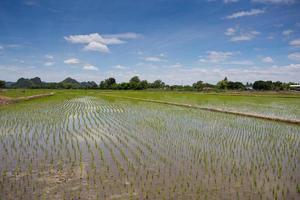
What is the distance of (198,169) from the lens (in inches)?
215

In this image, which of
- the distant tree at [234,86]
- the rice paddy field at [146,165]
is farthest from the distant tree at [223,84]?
the rice paddy field at [146,165]

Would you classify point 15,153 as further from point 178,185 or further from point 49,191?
point 178,185

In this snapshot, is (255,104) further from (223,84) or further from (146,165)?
(223,84)

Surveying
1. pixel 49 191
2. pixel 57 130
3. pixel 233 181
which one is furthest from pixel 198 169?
pixel 57 130

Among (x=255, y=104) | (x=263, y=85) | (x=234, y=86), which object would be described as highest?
(x=263, y=85)

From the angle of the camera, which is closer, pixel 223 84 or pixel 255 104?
pixel 255 104

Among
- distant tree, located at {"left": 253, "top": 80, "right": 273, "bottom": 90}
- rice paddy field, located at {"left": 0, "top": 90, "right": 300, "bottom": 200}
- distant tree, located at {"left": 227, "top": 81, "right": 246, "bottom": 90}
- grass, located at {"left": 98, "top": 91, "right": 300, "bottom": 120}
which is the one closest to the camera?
rice paddy field, located at {"left": 0, "top": 90, "right": 300, "bottom": 200}

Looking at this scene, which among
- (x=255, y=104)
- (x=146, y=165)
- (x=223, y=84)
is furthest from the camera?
(x=223, y=84)

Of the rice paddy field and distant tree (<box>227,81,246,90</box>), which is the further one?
distant tree (<box>227,81,246,90</box>)

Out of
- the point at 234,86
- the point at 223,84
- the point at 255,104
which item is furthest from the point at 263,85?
the point at 255,104

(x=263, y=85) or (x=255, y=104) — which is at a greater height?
(x=263, y=85)

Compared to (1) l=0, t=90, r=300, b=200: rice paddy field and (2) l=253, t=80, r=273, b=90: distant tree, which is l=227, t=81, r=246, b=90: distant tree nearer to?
(2) l=253, t=80, r=273, b=90: distant tree

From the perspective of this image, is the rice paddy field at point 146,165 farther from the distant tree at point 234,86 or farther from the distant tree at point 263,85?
the distant tree at point 263,85

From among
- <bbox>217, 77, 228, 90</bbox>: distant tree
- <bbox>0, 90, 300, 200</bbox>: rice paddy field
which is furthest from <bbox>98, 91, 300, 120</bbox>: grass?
<bbox>217, 77, 228, 90</bbox>: distant tree
